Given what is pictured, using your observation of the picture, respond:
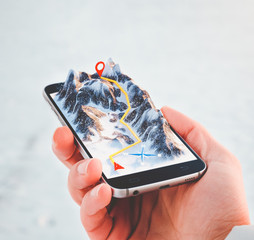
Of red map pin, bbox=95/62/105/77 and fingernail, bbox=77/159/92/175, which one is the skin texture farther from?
red map pin, bbox=95/62/105/77

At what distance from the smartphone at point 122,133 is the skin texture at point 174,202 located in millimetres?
23

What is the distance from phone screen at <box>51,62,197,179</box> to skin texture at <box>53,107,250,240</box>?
33mm

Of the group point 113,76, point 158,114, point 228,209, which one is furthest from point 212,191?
point 113,76

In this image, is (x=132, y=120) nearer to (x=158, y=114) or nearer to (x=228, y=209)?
(x=158, y=114)

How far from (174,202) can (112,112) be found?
0.60 feet

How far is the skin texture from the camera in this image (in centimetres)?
48

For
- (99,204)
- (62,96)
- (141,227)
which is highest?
(62,96)

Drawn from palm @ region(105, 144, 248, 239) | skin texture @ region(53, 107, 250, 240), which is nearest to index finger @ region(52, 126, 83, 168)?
skin texture @ region(53, 107, 250, 240)

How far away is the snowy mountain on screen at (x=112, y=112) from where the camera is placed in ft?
1.77

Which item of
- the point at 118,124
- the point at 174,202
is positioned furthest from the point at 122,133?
the point at 174,202

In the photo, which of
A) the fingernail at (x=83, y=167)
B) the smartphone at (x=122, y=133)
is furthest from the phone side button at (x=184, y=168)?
the fingernail at (x=83, y=167)

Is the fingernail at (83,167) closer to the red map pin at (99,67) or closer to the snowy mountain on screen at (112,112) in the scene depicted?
the snowy mountain on screen at (112,112)

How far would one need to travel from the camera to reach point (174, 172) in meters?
0.50

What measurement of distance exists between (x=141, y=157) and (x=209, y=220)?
5.3 inches
